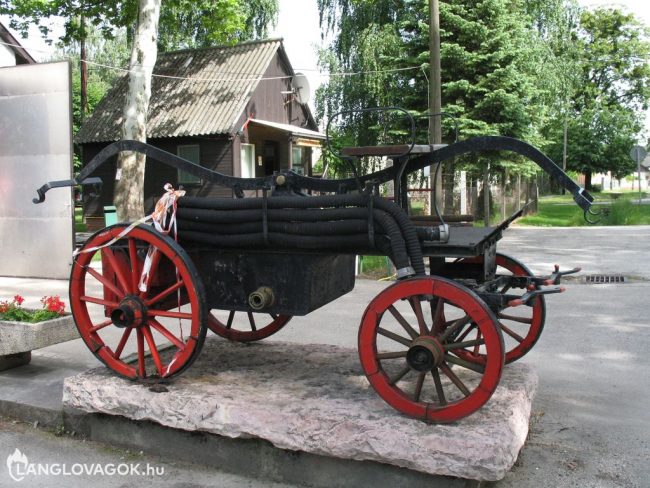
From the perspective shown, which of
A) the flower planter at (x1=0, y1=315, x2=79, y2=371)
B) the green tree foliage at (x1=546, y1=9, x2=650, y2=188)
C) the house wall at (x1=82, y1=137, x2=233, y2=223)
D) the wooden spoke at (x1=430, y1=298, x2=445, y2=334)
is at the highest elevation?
the green tree foliage at (x1=546, y1=9, x2=650, y2=188)

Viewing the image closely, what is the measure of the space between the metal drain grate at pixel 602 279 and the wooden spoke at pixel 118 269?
7879mm

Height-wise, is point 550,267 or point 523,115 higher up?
point 523,115

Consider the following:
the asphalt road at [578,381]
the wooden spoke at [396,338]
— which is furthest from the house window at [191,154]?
the wooden spoke at [396,338]

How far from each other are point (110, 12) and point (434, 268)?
1936 centimetres

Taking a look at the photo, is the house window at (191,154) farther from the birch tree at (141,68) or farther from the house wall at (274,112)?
the birch tree at (141,68)

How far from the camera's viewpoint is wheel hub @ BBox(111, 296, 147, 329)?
3.98m

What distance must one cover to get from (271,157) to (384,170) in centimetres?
2337

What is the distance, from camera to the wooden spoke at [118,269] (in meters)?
4.09

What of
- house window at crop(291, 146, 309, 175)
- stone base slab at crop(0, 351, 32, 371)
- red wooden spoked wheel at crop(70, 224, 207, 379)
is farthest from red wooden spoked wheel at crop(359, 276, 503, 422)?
house window at crop(291, 146, 309, 175)

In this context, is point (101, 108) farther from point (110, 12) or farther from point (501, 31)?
point (501, 31)

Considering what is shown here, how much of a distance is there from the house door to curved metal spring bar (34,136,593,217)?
72.7 ft

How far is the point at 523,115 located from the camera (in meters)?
18.5

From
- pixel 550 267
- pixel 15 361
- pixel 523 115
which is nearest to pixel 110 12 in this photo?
pixel 523 115

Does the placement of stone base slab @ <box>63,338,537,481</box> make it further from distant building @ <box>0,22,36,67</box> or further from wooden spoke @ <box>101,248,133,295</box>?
distant building @ <box>0,22,36,67</box>
